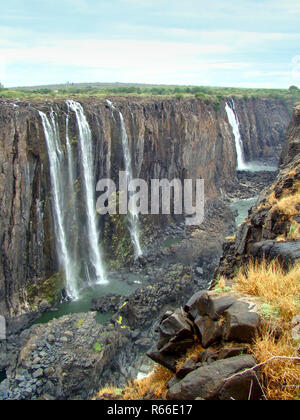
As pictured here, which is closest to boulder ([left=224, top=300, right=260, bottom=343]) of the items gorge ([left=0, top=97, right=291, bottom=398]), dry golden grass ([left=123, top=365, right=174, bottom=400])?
dry golden grass ([left=123, top=365, right=174, bottom=400])

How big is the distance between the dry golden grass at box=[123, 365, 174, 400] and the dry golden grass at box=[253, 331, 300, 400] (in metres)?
2.33

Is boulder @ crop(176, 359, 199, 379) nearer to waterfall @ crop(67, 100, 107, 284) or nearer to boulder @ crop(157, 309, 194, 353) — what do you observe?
boulder @ crop(157, 309, 194, 353)

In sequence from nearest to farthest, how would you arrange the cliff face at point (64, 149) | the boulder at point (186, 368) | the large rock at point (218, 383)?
the large rock at point (218, 383), the boulder at point (186, 368), the cliff face at point (64, 149)

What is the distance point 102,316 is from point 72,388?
5.74 metres

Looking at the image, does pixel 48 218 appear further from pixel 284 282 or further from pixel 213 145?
pixel 213 145

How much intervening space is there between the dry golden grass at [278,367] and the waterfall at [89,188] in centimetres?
2113

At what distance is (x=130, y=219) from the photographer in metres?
31.5

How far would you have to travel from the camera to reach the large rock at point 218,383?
5321 mm

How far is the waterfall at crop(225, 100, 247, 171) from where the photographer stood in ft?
185

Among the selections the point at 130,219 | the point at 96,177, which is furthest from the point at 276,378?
the point at 130,219

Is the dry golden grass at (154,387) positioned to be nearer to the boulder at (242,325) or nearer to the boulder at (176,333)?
the boulder at (176,333)

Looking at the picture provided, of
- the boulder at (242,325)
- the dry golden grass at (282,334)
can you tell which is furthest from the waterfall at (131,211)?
the boulder at (242,325)

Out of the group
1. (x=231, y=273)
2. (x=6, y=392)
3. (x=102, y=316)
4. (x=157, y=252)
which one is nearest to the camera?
(x=231, y=273)

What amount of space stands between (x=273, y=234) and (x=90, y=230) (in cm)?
1750
